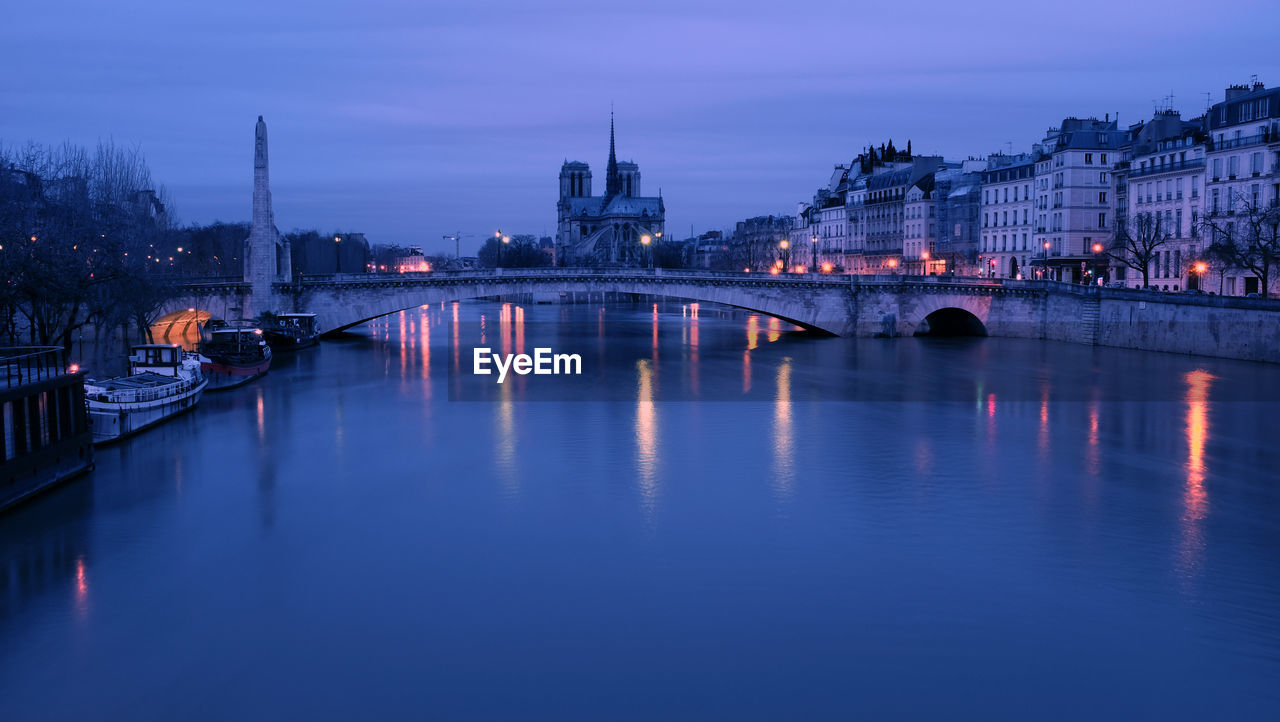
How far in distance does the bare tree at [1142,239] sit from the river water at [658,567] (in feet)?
100

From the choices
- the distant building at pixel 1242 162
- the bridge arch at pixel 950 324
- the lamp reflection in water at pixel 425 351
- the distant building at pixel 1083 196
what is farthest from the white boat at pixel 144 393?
the distant building at pixel 1083 196

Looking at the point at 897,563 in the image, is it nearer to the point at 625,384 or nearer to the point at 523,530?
the point at 523,530

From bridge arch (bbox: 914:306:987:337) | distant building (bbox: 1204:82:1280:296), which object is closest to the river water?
distant building (bbox: 1204:82:1280:296)

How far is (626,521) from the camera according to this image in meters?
23.8

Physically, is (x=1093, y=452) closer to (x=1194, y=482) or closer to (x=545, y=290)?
(x=1194, y=482)

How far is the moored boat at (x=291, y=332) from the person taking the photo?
2562 inches

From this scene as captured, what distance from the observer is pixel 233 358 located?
48594mm

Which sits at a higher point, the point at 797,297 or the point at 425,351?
the point at 797,297

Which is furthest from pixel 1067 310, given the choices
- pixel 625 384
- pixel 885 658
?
pixel 885 658

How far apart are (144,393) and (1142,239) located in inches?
2310

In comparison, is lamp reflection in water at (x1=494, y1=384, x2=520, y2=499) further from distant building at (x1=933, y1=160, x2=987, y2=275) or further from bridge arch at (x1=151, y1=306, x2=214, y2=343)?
distant building at (x1=933, y1=160, x2=987, y2=275)

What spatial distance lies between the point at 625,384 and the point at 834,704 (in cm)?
3370

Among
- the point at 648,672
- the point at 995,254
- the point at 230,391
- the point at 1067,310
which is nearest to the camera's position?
the point at 648,672

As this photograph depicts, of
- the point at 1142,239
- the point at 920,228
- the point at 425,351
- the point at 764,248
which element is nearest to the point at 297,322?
the point at 425,351
